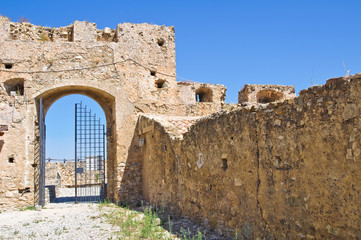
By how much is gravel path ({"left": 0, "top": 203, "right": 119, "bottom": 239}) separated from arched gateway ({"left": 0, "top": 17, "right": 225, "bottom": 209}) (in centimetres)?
142

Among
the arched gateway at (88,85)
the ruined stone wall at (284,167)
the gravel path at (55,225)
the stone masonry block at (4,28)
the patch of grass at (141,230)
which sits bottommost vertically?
the gravel path at (55,225)

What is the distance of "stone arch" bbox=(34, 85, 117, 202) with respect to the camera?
10180mm

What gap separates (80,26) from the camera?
34.5ft

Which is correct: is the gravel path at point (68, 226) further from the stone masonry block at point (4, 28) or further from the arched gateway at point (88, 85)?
the stone masonry block at point (4, 28)

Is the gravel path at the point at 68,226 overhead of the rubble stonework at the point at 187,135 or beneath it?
Answer: beneath

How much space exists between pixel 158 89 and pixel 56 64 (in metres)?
3.36

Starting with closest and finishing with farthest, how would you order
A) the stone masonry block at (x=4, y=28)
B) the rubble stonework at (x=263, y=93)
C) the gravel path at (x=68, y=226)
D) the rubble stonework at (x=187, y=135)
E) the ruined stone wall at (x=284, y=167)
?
the ruined stone wall at (x=284, y=167) → the rubble stonework at (x=187, y=135) → the gravel path at (x=68, y=226) → the stone masonry block at (x=4, y=28) → the rubble stonework at (x=263, y=93)

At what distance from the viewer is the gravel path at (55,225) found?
19.0ft

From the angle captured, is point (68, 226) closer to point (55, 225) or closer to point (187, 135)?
point (55, 225)

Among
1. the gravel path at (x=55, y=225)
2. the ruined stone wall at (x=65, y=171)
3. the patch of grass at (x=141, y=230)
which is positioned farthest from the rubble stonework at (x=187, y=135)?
the ruined stone wall at (x=65, y=171)

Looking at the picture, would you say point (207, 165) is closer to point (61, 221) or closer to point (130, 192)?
point (61, 221)

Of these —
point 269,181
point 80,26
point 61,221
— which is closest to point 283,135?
point 269,181

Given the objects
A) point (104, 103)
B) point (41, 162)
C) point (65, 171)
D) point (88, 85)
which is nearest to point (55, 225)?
point (41, 162)

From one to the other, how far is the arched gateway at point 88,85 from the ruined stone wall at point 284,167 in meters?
4.30
